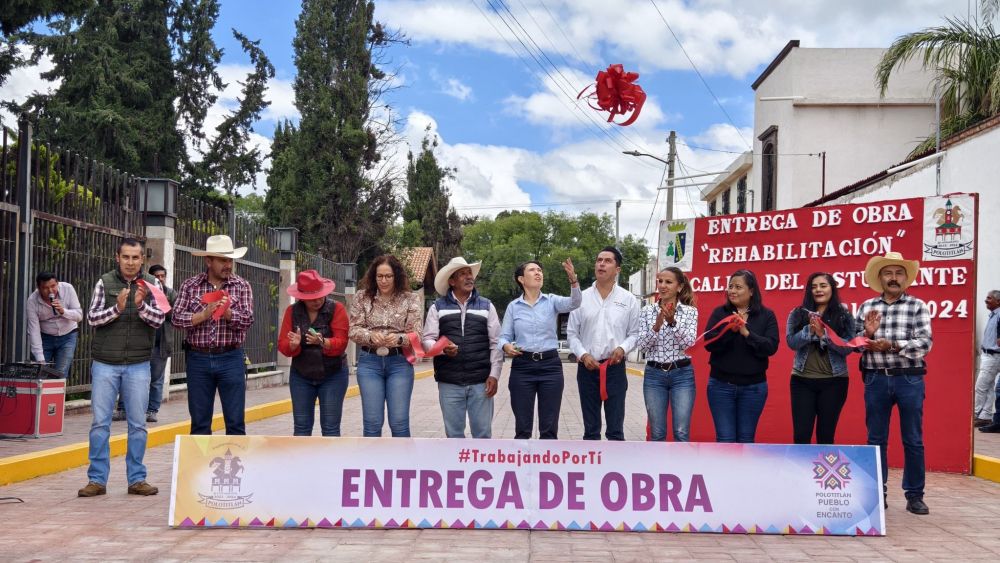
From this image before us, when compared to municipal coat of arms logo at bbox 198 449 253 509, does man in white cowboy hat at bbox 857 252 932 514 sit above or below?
above

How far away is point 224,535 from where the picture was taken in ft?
19.4

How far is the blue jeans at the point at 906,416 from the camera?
6980 mm

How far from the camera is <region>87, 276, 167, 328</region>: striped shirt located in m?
6.79

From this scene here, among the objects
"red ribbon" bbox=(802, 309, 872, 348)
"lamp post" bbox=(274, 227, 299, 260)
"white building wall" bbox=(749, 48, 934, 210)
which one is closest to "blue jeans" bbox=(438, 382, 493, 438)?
"red ribbon" bbox=(802, 309, 872, 348)

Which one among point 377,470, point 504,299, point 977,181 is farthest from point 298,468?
point 504,299

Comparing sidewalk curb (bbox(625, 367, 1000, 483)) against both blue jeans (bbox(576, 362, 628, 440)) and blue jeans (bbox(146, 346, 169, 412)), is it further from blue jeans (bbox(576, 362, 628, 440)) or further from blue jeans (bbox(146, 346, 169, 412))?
blue jeans (bbox(146, 346, 169, 412))

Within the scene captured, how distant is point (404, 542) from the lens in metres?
5.80

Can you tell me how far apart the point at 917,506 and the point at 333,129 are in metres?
27.2

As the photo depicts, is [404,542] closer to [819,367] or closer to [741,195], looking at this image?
[819,367]

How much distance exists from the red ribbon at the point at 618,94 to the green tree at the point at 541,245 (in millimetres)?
66705

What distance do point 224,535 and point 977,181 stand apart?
13.1 metres

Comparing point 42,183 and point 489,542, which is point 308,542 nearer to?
point 489,542

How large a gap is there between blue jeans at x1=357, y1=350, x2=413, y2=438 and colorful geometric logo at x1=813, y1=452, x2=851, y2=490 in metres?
2.93

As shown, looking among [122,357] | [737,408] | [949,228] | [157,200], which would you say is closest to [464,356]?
[737,408]
